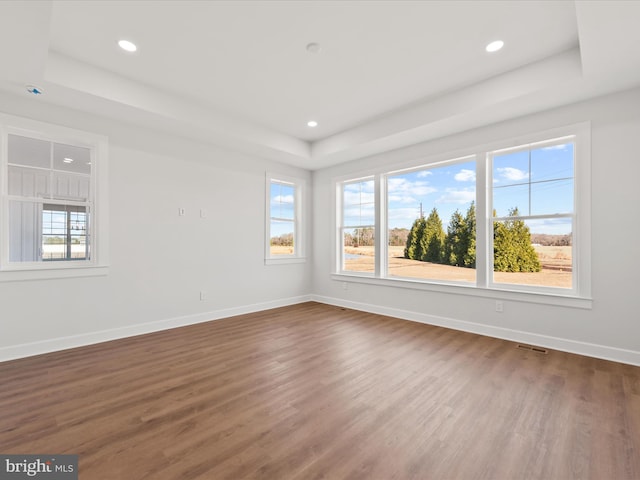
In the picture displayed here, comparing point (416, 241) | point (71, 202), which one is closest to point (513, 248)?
point (416, 241)

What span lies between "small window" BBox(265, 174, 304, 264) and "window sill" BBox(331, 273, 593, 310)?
50.5 inches

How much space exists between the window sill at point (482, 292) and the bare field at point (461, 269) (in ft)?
0.62

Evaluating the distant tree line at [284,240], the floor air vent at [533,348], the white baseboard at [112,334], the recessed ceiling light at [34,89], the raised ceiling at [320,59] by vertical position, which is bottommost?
the floor air vent at [533,348]

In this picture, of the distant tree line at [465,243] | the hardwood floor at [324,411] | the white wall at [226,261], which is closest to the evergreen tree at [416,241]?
the distant tree line at [465,243]

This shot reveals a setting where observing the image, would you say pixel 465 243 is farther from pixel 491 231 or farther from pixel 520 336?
pixel 520 336

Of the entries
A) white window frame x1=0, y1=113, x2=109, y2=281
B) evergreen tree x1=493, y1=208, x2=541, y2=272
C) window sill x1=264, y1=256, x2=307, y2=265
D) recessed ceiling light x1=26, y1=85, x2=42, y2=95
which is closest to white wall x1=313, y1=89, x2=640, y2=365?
evergreen tree x1=493, y1=208, x2=541, y2=272

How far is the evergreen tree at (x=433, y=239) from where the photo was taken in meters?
4.54

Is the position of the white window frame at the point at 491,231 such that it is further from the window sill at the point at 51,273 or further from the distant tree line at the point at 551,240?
the window sill at the point at 51,273

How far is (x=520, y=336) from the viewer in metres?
3.56

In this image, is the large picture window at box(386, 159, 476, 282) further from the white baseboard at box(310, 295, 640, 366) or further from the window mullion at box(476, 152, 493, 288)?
the white baseboard at box(310, 295, 640, 366)

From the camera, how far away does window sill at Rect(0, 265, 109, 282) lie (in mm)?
3062

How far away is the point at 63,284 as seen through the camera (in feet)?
11.0

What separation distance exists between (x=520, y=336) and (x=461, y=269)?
42.9 inches

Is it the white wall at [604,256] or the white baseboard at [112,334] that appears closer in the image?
the white wall at [604,256]
